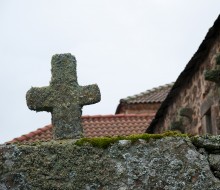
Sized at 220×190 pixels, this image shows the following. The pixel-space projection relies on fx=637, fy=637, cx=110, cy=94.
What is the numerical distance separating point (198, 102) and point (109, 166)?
8.08 m

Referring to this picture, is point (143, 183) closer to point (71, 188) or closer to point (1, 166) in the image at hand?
point (71, 188)

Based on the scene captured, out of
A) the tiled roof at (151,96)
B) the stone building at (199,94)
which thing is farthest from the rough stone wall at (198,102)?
the tiled roof at (151,96)

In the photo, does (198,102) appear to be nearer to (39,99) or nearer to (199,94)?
(199,94)

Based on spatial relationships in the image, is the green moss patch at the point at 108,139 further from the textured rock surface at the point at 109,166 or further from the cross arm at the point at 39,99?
the cross arm at the point at 39,99

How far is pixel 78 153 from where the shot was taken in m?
2.90

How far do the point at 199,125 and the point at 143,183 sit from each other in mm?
8232

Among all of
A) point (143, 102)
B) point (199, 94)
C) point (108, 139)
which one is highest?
point (108, 139)

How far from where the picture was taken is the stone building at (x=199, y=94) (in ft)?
30.6

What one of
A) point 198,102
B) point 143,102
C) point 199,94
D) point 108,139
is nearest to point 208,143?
point 108,139

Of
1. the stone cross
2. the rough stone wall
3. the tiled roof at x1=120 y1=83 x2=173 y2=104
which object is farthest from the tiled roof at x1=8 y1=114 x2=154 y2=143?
the stone cross

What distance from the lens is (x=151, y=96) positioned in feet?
74.1

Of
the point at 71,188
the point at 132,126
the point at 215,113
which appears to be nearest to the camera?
the point at 71,188

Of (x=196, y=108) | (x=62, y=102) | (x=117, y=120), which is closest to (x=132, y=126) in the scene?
(x=117, y=120)

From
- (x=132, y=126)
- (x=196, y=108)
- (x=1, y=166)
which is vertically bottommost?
(x=132, y=126)
